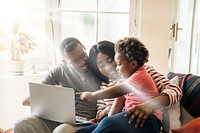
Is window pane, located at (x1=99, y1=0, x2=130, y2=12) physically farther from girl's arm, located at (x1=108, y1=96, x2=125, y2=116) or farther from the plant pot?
girl's arm, located at (x1=108, y1=96, x2=125, y2=116)

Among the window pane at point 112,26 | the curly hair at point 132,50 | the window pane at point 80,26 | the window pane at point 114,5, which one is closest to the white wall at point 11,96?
the window pane at point 80,26

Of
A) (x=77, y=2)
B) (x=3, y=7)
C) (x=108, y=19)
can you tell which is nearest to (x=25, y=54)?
(x=3, y=7)

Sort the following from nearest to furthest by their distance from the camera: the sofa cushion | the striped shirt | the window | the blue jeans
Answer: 1. the blue jeans
2. the striped shirt
3. the sofa cushion
4. the window

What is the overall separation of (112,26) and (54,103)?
150 centimetres

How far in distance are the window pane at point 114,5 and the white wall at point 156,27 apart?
8.0 inches

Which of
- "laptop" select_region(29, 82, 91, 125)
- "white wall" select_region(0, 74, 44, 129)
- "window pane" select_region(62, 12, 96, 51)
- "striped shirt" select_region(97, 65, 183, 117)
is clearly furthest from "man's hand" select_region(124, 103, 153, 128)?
"window pane" select_region(62, 12, 96, 51)

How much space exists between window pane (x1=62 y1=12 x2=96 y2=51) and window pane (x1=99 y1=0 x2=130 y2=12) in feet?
0.51

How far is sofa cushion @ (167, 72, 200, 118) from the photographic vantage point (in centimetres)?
149

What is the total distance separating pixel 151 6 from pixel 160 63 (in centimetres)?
63

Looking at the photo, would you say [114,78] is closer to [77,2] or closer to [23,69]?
[23,69]

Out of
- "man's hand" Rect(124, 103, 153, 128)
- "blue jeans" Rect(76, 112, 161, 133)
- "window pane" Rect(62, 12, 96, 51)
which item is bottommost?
"blue jeans" Rect(76, 112, 161, 133)

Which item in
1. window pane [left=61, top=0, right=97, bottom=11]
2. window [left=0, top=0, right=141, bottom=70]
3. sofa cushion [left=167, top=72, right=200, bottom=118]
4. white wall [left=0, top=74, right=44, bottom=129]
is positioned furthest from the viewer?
window pane [left=61, top=0, right=97, bottom=11]

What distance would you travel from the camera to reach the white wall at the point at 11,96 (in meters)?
2.16

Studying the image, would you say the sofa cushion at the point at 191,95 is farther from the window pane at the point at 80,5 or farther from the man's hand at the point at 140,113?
the window pane at the point at 80,5
